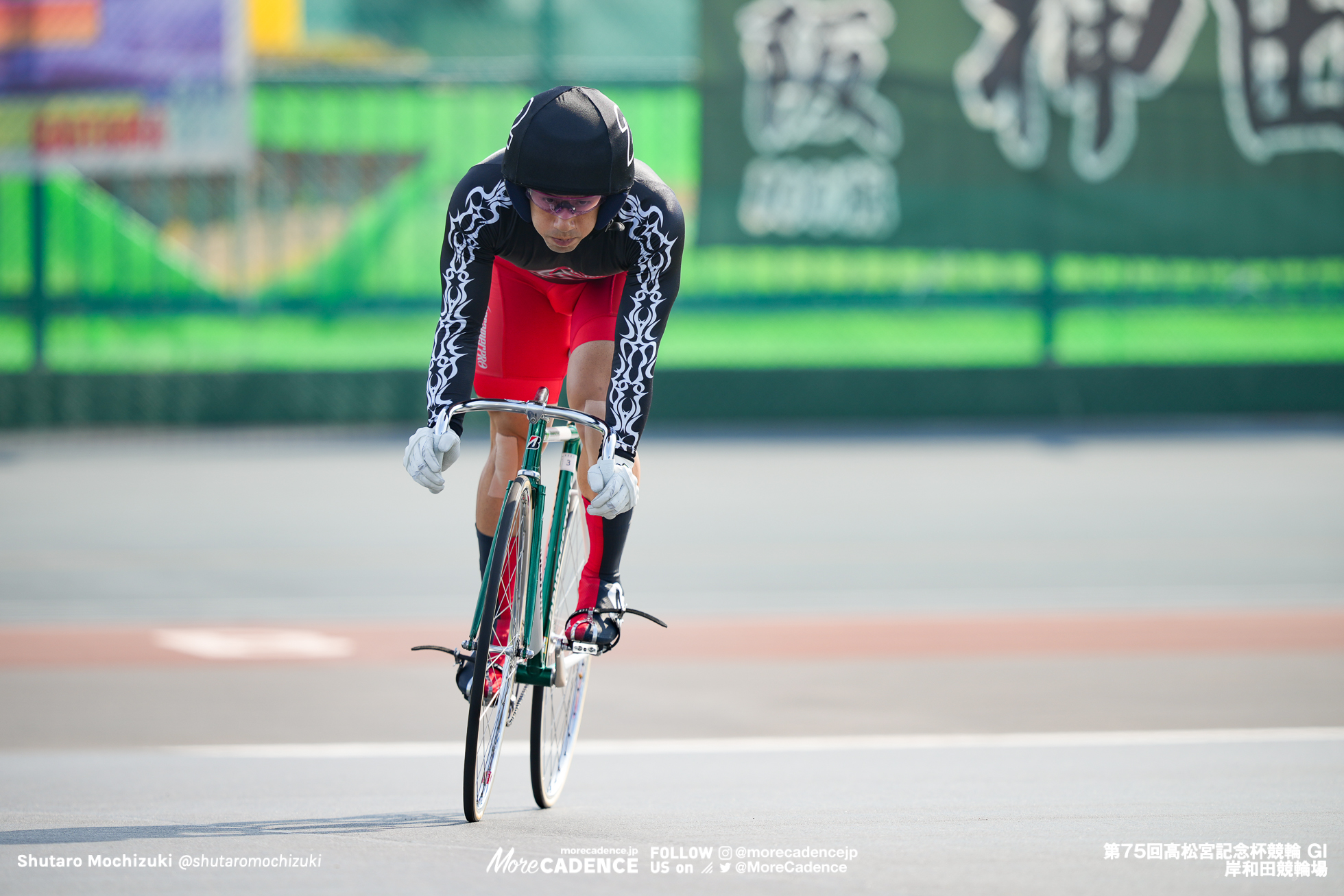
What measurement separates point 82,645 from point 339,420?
7353mm

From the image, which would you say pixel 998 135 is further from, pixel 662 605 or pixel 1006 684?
pixel 1006 684

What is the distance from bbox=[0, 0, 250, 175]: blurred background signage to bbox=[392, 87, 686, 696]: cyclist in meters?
10.5

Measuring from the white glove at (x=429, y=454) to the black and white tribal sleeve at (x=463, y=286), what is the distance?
85 millimetres

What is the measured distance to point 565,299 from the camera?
17.3 feet

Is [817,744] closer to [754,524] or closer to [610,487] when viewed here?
[610,487]

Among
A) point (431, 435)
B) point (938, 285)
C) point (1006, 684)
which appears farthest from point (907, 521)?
point (431, 435)

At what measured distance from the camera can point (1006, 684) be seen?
7.21 meters

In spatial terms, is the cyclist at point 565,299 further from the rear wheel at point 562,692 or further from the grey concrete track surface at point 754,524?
the grey concrete track surface at point 754,524

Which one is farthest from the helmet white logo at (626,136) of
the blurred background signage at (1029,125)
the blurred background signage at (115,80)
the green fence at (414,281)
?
the blurred background signage at (115,80)

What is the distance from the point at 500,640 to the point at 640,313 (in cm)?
96

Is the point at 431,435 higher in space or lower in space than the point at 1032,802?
higher

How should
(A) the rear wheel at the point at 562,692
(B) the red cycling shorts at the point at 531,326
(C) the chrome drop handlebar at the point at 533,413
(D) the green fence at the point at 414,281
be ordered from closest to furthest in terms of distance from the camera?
1. (C) the chrome drop handlebar at the point at 533,413
2. (A) the rear wheel at the point at 562,692
3. (B) the red cycling shorts at the point at 531,326
4. (D) the green fence at the point at 414,281

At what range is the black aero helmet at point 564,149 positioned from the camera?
4.45 m

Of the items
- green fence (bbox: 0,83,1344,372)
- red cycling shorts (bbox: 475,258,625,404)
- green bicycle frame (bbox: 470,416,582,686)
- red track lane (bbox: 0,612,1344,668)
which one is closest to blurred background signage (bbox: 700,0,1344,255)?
green fence (bbox: 0,83,1344,372)
